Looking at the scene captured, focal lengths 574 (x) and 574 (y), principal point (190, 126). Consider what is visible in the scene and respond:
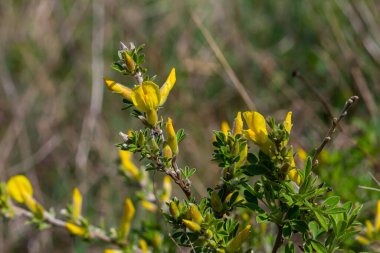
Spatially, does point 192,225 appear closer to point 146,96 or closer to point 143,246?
point 146,96

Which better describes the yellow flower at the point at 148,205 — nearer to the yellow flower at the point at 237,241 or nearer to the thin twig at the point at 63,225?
the thin twig at the point at 63,225

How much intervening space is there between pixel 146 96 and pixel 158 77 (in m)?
1.85

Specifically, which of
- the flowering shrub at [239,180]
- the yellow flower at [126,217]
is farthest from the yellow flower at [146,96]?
the yellow flower at [126,217]

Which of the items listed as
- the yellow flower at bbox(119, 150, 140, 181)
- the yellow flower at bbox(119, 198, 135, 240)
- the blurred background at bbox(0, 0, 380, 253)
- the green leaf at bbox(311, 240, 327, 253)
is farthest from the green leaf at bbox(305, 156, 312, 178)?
the blurred background at bbox(0, 0, 380, 253)

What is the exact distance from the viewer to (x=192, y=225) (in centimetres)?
88

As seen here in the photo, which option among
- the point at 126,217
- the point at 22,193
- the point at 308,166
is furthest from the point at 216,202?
the point at 22,193

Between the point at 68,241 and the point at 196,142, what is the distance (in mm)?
697

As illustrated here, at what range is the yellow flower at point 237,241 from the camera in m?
0.92

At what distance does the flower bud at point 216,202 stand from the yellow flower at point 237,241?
0.17ft

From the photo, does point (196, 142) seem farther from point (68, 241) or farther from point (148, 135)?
point (148, 135)

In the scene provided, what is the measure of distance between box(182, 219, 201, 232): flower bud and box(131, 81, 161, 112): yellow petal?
0.18 metres

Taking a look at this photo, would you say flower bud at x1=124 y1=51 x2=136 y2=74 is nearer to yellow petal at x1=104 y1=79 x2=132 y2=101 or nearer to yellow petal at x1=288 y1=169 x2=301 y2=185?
yellow petal at x1=104 y1=79 x2=132 y2=101

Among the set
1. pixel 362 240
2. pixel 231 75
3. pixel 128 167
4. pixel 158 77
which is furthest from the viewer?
pixel 158 77

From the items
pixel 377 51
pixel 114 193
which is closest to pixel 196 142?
pixel 114 193
